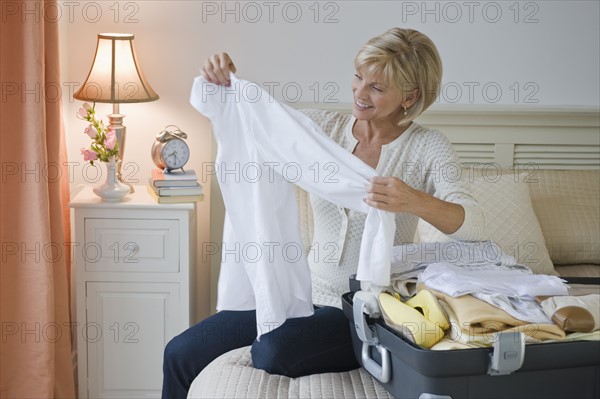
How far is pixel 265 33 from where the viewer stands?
121 inches

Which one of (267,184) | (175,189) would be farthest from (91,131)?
(267,184)

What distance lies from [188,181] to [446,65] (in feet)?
3.34

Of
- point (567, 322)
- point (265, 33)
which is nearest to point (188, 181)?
point (265, 33)

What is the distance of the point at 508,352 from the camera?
1516mm

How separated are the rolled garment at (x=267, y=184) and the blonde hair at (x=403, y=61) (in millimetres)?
253

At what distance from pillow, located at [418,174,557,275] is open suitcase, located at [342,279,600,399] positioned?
1014 millimetres

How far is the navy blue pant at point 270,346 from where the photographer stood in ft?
6.38

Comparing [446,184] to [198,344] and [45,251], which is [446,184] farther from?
[45,251]

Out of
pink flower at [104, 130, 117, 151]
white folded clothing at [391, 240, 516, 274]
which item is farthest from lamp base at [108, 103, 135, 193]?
white folded clothing at [391, 240, 516, 274]

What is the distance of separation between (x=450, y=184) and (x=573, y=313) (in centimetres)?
59

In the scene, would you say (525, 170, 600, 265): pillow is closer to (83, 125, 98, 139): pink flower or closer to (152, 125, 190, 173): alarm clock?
(152, 125, 190, 173): alarm clock

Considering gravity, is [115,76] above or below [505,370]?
above

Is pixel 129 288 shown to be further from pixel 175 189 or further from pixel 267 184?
pixel 267 184

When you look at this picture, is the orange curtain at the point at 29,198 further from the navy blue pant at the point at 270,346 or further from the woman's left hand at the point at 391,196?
the woman's left hand at the point at 391,196
